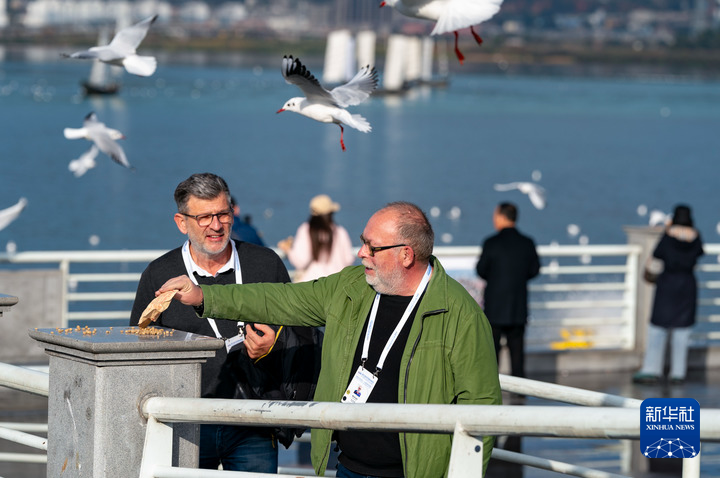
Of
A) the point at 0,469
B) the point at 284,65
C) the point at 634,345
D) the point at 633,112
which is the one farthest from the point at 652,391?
the point at 633,112

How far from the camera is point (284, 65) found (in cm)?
522

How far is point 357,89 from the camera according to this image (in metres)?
5.74

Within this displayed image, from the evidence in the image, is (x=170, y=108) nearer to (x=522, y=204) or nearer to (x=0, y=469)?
(x=522, y=204)

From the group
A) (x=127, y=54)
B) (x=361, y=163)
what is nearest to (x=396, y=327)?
(x=127, y=54)

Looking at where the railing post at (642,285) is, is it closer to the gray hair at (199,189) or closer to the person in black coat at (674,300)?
the person in black coat at (674,300)

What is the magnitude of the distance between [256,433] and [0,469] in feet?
12.1

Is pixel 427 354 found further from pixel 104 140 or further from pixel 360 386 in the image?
pixel 104 140

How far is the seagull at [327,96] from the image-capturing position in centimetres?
522

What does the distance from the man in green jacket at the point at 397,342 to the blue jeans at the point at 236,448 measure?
1.52 ft

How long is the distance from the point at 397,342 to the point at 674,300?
7.39 metres

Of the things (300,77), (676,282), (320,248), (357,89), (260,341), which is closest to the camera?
(260,341)

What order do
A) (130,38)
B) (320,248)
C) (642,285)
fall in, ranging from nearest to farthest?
(130,38) < (320,248) < (642,285)

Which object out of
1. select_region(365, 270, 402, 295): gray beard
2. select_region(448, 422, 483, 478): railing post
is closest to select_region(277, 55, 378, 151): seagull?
select_region(365, 270, 402, 295): gray beard

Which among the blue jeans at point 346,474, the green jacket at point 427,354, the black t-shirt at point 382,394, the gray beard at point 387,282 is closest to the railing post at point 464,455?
the green jacket at point 427,354
